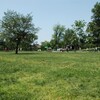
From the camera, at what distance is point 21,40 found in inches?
2990

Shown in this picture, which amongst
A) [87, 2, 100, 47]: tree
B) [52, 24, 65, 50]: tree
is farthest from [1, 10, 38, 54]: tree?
[52, 24, 65, 50]: tree

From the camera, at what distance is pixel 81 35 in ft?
379

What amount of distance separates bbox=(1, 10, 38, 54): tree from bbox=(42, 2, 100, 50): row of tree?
2389 centimetres

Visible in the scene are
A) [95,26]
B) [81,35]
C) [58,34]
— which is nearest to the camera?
[95,26]

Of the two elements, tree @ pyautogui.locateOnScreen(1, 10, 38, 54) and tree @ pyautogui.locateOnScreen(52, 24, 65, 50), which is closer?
tree @ pyautogui.locateOnScreen(1, 10, 38, 54)

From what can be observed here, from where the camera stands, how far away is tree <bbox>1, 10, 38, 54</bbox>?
243 feet

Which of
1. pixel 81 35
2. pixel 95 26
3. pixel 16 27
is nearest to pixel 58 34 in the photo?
pixel 81 35

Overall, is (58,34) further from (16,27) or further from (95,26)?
(16,27)

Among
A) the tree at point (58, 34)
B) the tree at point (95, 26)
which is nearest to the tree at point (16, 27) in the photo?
the tree at point (95, 26)

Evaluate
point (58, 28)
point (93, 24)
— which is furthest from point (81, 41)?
point (58, 28)

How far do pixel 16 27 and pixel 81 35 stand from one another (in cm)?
4502

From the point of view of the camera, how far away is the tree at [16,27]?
243 feet

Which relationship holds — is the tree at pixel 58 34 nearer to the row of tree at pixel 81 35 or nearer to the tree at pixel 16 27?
the row of tree at pixel 81 35

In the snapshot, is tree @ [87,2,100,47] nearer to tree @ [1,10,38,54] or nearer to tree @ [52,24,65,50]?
tree @ [1,10,38,54]
